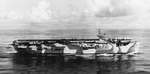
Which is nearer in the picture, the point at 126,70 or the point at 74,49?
the point at 126,70

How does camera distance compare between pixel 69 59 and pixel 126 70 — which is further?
pixel 69 59

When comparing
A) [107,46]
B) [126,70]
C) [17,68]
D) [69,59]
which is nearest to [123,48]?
[107,46]

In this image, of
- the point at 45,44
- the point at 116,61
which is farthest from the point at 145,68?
the point at 45,44

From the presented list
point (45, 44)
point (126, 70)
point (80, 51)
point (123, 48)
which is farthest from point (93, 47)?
point (126, 70)

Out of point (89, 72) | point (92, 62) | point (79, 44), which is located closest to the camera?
point (89, 72)

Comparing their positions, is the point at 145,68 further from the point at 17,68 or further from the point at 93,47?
the point at 17,68

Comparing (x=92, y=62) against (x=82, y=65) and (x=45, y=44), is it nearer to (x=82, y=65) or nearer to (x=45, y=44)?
(x=82, y=65)

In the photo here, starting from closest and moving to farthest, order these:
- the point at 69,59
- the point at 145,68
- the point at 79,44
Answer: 1. the point at 145,68
2. the point at 69,59
3. the point at 79,44

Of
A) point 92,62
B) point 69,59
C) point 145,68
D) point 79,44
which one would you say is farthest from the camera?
point 79,44

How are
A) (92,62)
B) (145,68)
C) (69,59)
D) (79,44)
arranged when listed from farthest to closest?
1. (79,44)
2. (69,59)
3. (92,62)
4. (145,68)
